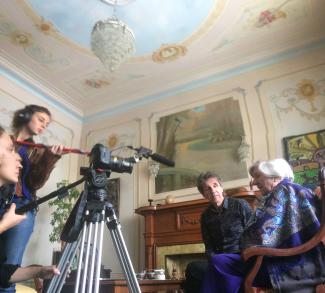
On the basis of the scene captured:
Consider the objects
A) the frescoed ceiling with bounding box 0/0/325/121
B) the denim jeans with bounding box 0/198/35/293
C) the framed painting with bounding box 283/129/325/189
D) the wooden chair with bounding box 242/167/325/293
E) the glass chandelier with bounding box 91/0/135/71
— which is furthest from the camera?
the frescoed ceiling with bounding box 0/0/325/121

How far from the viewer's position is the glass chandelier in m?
2.75

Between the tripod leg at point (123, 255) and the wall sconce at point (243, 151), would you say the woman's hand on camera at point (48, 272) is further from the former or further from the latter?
the wall sconce at point (243, 151)

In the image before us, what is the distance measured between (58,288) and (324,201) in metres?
1.11

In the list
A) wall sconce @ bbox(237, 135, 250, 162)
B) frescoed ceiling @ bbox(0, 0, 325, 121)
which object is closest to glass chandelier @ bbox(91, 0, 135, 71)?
frescoed ceiling @ bbox(0, 0, 325, 121)

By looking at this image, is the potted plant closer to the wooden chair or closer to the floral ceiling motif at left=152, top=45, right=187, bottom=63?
the floral ceiling motif at left=152, top=45, right=187, bottom=63

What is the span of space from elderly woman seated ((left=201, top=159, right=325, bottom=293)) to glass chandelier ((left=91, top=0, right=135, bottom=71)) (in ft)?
6.00

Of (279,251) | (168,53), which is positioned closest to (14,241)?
(279,251)

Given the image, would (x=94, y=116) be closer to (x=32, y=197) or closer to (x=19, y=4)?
(x=19, y=4)

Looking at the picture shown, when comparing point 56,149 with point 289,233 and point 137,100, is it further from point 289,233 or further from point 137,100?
point 137,100

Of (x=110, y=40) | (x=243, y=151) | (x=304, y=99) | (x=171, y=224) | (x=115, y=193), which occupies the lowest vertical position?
(x=171, y=224)

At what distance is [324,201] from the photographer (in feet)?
4.49

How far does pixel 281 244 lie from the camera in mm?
1442

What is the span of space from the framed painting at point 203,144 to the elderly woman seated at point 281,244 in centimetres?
187

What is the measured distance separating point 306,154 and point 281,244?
191 centimetres
